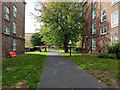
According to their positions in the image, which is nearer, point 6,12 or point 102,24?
point 6,12

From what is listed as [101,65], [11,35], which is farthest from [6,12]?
[101,65]

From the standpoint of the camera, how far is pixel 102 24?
14.8 m

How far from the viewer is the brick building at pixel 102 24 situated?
11.9 m

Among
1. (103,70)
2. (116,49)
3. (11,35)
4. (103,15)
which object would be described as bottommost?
(103,70)

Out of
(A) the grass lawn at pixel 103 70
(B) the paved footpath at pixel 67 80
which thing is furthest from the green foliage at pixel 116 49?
(B) the paved footpath at pixel 67 80

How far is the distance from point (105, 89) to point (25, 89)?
2.88 meters

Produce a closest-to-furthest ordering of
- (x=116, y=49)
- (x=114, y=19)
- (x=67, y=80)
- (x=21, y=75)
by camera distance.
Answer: (x=67, y=80) < (x=21, y=75) < (x=116, y=49) < (x=114, y=19)

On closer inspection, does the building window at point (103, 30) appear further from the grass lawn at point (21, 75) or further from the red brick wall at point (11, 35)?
the red brick wall at point (11, 35)

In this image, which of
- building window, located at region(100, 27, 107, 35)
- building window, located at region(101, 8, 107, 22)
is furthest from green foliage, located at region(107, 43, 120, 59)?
building window, located at region(101, 8, 107, 22)

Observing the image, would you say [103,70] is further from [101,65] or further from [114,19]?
[114,19]

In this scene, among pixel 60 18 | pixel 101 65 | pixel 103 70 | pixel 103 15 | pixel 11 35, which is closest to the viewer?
pixel 103 70

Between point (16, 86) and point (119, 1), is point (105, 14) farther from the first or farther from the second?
point (16, 86)

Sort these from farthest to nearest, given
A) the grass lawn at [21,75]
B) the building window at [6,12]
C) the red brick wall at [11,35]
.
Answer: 1. the building window at [6,12]
2. the red brick wall at [11,35]
3. the grass lawn at [21,75]

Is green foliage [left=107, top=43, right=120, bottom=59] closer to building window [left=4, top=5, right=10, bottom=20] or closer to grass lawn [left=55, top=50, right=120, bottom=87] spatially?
grass lawn [left=55, top=50, right=120, bottom=87]
